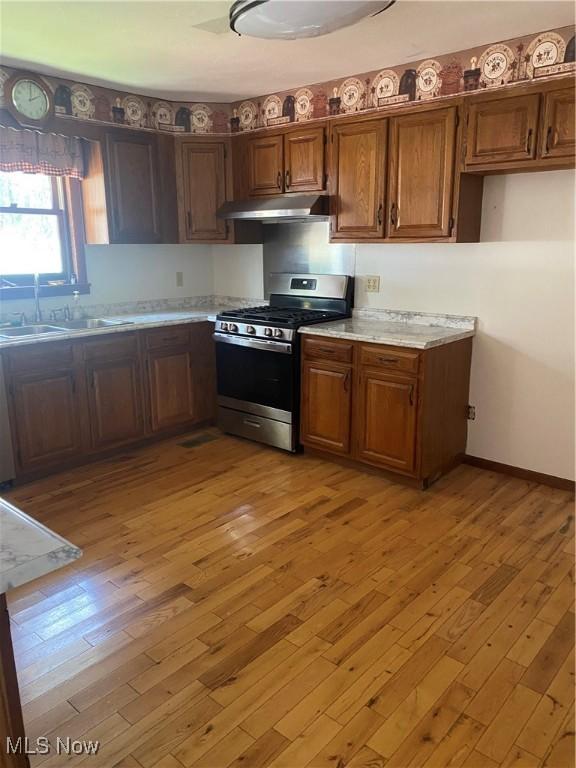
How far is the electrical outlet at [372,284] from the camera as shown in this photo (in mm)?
3969

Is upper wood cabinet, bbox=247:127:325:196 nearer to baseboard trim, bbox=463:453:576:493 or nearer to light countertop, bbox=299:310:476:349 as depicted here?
light countertop, bbox=299:310:476:349

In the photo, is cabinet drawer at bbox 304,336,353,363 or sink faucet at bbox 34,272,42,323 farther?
sink faucet at bbox 34,272,42,323

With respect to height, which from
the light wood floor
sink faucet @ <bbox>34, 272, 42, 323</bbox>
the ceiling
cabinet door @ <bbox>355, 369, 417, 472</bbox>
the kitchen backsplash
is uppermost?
the ceiling

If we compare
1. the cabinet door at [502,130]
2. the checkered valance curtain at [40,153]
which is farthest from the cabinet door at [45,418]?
the cabinet door at [502,130]

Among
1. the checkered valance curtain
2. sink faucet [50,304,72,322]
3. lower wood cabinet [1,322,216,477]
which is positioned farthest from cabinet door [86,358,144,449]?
the checkered valance curtain

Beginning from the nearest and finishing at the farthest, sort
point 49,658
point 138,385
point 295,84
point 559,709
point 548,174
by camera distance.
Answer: point 559,709 → point 49,658 → point 548,174 → point 295,84 → point 138,385

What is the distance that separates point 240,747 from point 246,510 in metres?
1.54

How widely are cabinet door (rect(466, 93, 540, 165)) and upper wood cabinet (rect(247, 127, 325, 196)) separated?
1.07m

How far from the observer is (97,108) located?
3809mm

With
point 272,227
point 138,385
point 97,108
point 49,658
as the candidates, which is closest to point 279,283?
point 272,227

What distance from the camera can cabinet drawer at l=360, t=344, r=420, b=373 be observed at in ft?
10.7

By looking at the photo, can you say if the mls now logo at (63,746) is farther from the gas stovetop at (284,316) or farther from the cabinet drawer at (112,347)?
the gas stovetop at (284,316)

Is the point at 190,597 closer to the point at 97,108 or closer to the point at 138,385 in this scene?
the point at 138,385

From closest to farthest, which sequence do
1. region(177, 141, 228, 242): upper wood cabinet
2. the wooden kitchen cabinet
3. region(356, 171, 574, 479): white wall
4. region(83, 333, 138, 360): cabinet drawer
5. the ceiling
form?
the ceiling, region(356, 171, 574, 479): white wall, region(83, 333, 138, 360): cabinet drawer, the wooden kitchen cabinet, region(177, 141, 228, 242): upper wood cabinet
